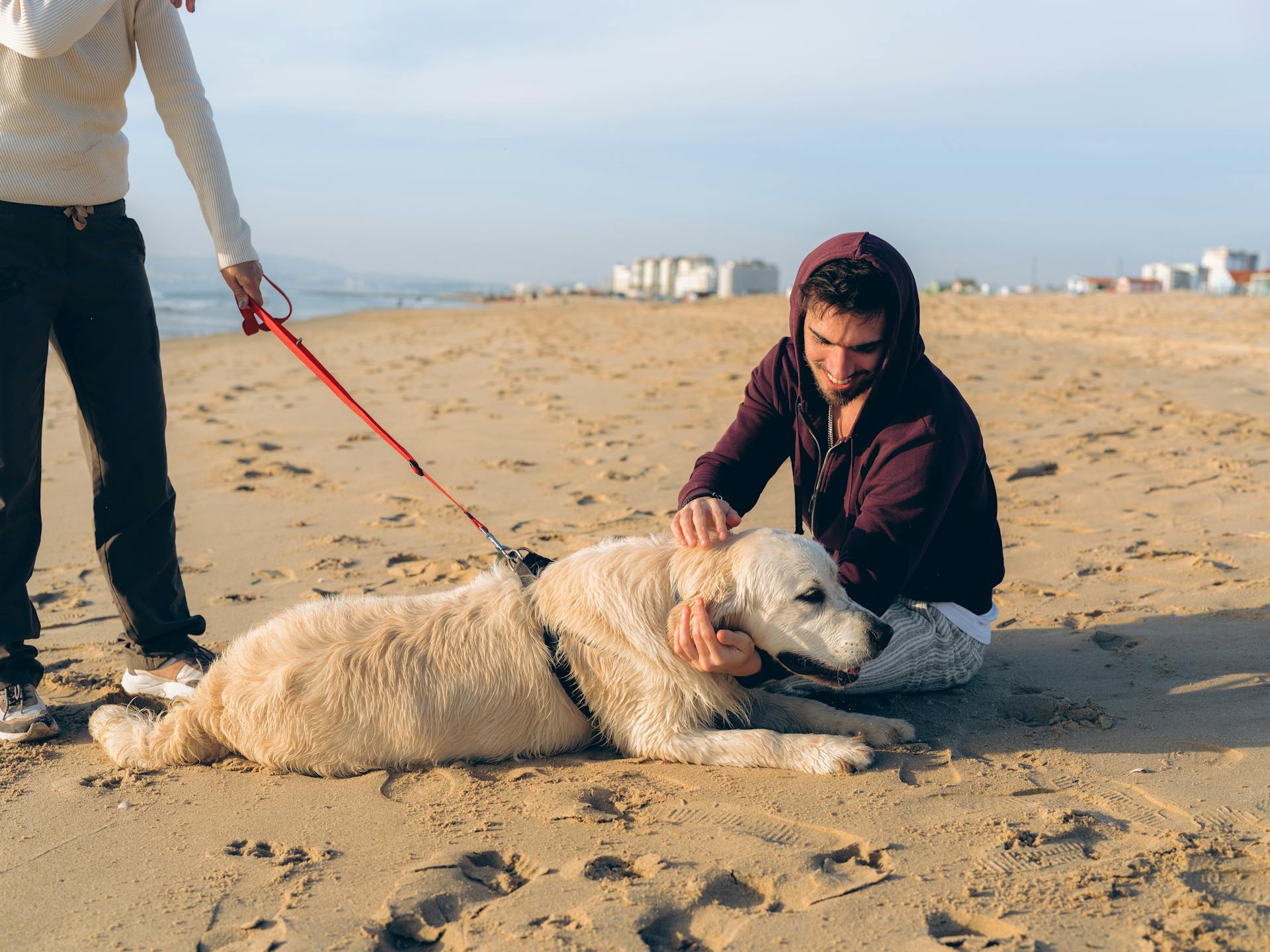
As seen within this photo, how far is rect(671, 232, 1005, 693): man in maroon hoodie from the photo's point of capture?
3.07 metres

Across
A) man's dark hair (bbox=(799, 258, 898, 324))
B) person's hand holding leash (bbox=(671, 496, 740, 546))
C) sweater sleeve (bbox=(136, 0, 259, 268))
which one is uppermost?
sweater sleeve (bbox=(136, 0, 259, 268))

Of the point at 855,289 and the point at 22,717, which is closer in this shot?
the point at 855,289

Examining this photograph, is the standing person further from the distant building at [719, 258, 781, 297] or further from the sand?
the distant building at [719, 258, 781, 297]

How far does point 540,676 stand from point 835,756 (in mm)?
908

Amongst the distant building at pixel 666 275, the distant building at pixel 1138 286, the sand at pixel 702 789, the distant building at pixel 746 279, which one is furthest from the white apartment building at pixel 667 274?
the sand at pixel 702 789

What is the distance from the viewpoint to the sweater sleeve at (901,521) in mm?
3092

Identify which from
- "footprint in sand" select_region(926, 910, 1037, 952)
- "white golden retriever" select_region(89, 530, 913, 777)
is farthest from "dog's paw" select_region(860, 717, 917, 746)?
"footprint in sand" select_region(926, 910, 1037, 952)

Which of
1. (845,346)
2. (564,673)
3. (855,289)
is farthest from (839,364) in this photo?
(564,673)

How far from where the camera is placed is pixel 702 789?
2.86m

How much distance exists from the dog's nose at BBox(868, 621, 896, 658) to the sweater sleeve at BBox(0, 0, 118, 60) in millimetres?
2893

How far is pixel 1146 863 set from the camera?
2.30 meters

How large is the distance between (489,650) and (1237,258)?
9254 centimetres

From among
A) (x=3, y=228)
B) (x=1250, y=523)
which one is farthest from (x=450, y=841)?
(x=1250, y=523)

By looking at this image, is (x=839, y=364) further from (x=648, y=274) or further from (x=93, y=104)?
(x=648, y=274)
